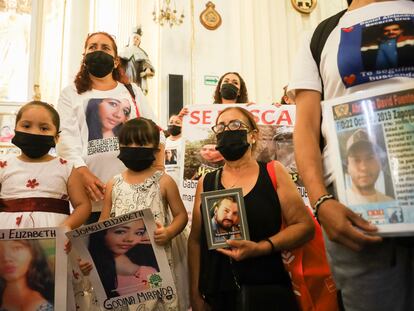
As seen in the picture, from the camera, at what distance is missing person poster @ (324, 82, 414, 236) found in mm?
953

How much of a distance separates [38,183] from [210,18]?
21.7 feet

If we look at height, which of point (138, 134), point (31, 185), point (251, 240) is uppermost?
point (138, 134)

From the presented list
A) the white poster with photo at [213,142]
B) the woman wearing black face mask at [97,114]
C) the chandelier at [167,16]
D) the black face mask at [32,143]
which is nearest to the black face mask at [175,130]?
the white poster with photo at [213,142]

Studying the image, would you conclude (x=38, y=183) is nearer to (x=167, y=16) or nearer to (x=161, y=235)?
(x=161, y=235)

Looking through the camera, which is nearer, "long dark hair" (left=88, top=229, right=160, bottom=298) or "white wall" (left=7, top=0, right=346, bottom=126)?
"long dark hair" (left=88, top=229, right=160, bottom=298)

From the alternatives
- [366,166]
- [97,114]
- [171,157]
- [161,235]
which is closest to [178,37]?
[171,157]

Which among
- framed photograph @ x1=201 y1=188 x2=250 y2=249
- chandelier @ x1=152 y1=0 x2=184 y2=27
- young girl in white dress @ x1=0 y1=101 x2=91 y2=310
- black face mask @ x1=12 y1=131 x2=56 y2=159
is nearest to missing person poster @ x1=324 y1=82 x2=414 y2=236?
framed photograph @ x1=201 y1=188 x2=250 y2=249

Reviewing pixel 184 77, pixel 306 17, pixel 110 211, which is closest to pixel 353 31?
pixel 110 211

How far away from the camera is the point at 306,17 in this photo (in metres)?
7.07

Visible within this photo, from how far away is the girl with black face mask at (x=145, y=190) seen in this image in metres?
2.05

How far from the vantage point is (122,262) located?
5.79 ft

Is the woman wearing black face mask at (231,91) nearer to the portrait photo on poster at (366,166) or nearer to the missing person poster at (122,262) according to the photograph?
the missing person poster at (122,262)

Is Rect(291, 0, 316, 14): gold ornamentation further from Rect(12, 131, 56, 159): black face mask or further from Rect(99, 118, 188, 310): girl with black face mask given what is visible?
Rect(12, 131, 56, 159): black face mask

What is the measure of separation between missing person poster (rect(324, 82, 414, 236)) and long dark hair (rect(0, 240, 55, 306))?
4.07 feet
